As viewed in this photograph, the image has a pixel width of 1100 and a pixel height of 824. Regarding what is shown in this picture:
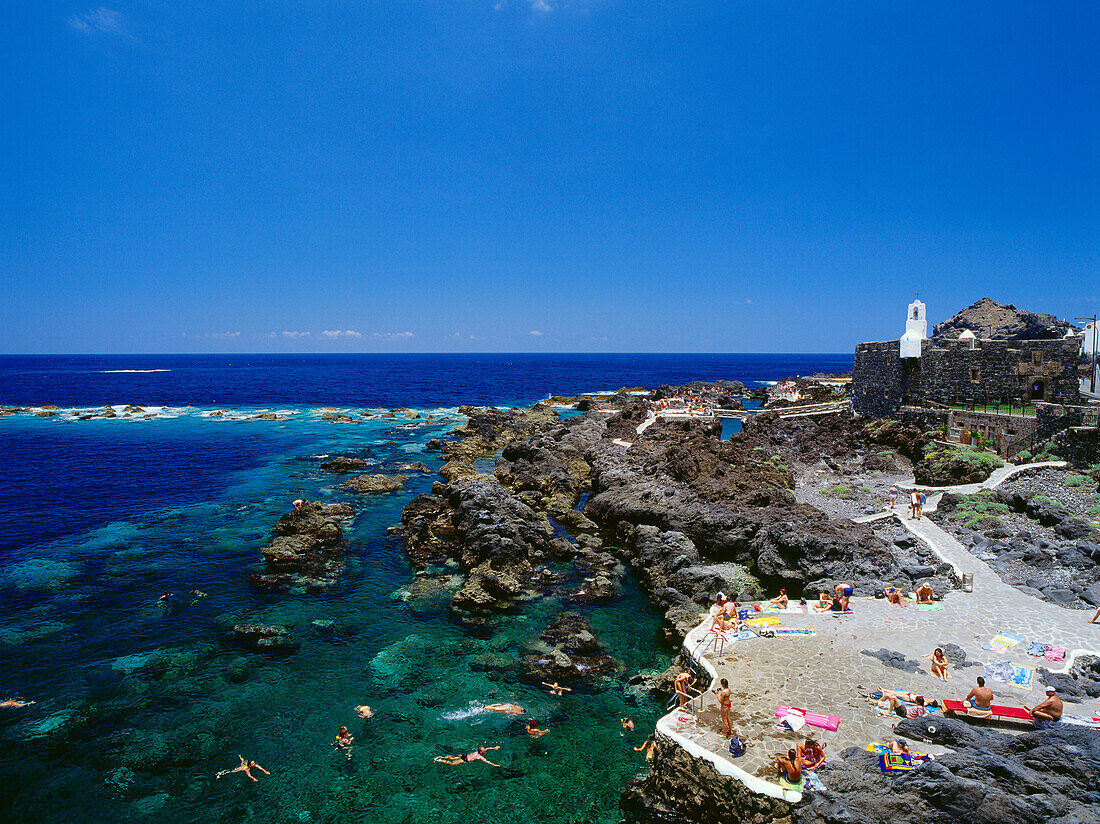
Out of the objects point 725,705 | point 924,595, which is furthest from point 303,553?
point 924,595

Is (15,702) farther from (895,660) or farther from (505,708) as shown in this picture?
(895,660)

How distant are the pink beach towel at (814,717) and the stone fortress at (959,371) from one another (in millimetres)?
29992

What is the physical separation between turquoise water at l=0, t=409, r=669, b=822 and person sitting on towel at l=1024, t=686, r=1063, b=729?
8340mm

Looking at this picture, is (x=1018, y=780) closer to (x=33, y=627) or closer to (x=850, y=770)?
(x=850, y=770)

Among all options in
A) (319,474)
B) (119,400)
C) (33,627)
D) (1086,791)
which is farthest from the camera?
(119,400)

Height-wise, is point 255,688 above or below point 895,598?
below

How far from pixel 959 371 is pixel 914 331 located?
3.76 m

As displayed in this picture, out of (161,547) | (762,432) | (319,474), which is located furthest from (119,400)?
(762,432)

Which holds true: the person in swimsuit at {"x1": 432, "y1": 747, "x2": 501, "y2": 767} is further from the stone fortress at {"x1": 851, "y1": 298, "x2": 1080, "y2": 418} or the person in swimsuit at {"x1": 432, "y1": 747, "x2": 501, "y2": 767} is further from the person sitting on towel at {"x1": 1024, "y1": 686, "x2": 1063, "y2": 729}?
the stone fortress at {"x1": 851, "y1": 298, "x2": 1080, "y2": 418}

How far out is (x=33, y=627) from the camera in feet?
67.2

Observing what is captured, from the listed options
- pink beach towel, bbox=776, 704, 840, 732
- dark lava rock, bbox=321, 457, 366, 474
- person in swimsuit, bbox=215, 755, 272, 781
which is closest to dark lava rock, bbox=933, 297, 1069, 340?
dark lava rock, bbox=321, 457, 366, 474

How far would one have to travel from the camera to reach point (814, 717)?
1182 cm

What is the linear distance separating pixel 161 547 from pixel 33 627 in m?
7.96

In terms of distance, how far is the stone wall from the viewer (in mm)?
31703
